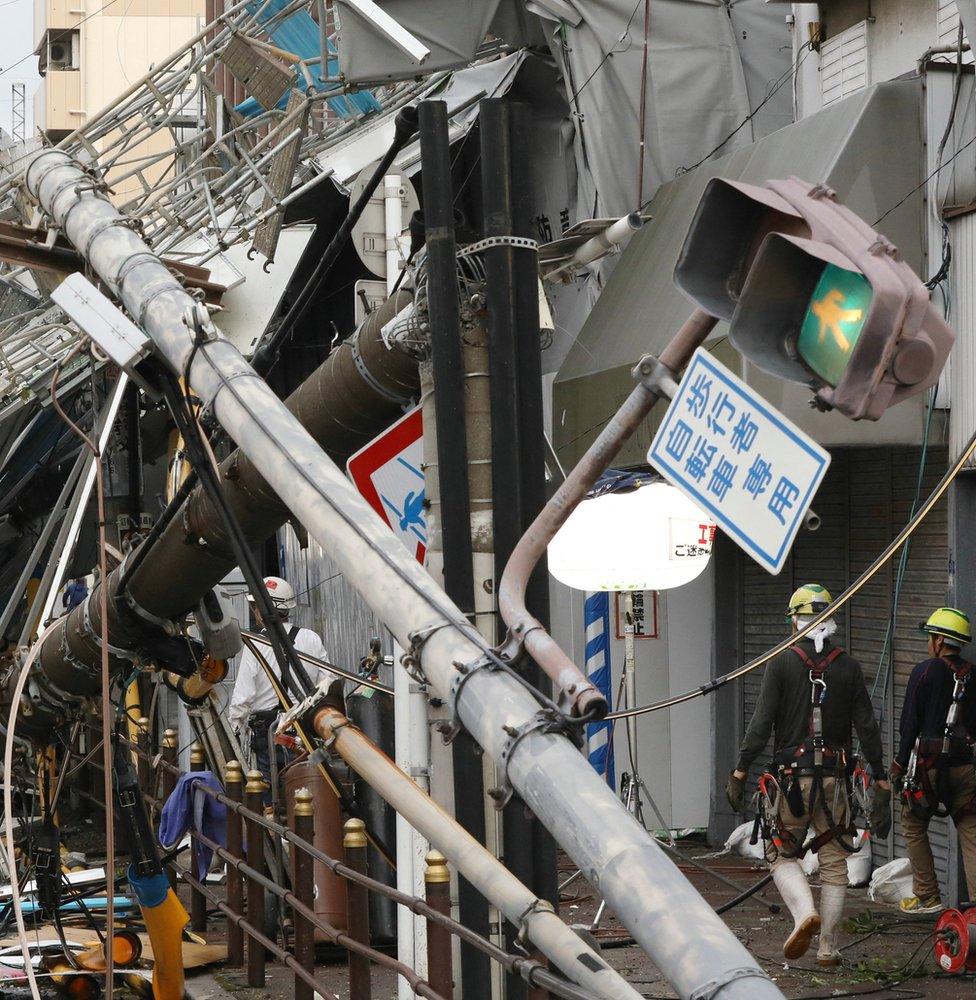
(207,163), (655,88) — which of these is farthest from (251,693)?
(655,88)

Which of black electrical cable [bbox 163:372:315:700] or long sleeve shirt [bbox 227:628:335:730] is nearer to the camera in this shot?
black electrical cable [bbox 163:372:315:700]

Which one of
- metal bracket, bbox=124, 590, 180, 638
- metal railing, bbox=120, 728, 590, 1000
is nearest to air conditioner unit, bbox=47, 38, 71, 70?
metal railing, bbox=120, 728, 590, 1000

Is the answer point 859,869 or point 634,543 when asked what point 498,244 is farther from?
point 859,869

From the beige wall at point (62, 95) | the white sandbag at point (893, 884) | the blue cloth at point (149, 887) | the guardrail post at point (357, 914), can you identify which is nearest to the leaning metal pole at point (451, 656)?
the guardrail post at point (357, 914)

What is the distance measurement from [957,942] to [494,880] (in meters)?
5.78

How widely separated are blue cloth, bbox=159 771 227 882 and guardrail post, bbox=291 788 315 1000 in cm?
125

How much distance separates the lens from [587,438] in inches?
503

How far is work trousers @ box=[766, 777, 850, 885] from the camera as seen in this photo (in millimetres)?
9297

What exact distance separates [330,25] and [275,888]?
34.5 ft

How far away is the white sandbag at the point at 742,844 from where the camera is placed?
12828 millimetres

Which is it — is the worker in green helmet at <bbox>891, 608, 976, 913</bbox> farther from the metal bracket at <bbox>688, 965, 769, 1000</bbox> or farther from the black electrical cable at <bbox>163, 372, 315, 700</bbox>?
the metal bracket at <bbox>688, 965, 769, 1000</bbox>

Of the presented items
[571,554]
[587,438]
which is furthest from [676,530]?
[587,438]

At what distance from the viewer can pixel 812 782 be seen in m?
9.39

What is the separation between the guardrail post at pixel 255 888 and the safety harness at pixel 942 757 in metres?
4.10
